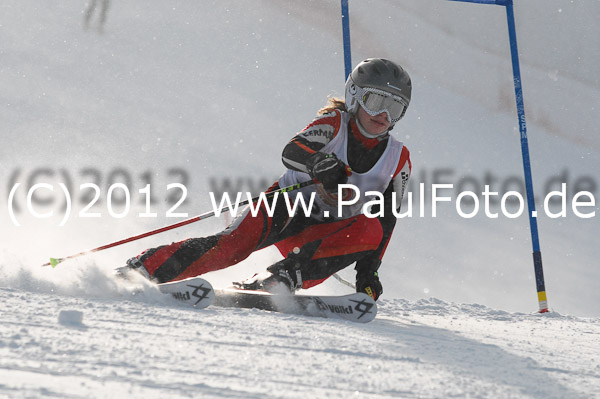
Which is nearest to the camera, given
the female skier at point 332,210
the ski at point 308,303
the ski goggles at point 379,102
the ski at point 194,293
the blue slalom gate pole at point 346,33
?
the ski at point 194,293

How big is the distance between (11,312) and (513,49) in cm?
450

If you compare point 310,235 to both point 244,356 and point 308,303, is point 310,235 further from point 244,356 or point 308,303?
point 244,356

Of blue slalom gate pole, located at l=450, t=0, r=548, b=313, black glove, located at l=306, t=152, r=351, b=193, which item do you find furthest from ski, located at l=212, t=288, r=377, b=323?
blue slalom gate pole, located at l=450, t=0, r=548, b=313

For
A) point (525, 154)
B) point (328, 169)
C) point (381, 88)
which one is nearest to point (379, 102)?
point (381, 88)

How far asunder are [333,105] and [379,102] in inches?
13.9

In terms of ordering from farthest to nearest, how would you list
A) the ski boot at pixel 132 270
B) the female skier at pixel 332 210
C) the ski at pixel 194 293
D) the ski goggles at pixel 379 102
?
the ski goggles at pixel 379 102
the female skier at pixel 332 210
the ski boot at pixel 132 270
the ski at pixel 194 293

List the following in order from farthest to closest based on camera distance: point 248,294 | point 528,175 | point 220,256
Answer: point 528,175
point 220,256
point 248,294

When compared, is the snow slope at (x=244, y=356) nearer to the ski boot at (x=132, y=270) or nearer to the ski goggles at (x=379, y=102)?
the ski boot at (x=132, y=270)

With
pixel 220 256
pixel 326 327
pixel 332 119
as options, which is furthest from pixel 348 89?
pixel 326 327

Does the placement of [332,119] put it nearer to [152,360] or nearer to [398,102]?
[398,102]

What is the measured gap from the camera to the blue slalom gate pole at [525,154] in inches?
190

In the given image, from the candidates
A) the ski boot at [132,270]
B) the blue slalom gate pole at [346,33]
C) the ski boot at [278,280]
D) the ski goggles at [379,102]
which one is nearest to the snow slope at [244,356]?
the ski boot at [132,270]

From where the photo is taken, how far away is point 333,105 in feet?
11.9

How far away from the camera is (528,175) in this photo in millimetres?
5062
